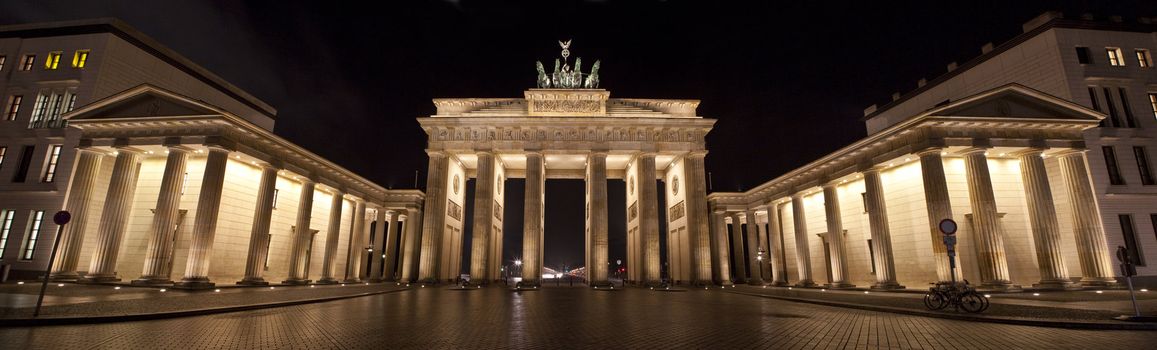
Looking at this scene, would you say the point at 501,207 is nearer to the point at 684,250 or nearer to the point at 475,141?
the point at 475,141

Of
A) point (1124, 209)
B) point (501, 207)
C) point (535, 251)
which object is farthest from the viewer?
point (501, 207)

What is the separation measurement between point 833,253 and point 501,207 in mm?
26705

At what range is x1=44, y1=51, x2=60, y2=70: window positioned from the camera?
2719cm

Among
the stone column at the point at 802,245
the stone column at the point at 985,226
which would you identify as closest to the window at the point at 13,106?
the stone column at the point at 802,245

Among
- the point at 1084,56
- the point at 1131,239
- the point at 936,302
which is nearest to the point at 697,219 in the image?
the point at 936,302

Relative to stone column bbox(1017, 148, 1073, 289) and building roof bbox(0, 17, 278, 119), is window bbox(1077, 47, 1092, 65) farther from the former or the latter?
building roof bbox(0, 17, 278, 119)

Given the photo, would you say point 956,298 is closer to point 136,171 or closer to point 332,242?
point 332,242

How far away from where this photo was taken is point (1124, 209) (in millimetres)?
24094

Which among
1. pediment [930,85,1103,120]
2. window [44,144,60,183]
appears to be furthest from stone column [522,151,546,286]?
window [44,144,60,183]

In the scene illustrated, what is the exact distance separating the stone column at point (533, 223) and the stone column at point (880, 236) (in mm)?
20978

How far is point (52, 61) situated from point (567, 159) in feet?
112

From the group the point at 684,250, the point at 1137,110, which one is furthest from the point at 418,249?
the point at 1137,110

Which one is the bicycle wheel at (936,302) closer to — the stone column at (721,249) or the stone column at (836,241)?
the stone column at (836,241)

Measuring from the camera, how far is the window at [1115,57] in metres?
26.3
